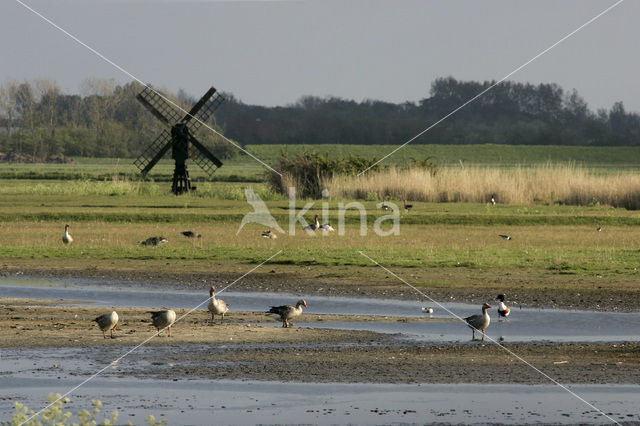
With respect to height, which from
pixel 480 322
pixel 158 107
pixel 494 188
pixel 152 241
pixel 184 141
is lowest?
pixel 480 322

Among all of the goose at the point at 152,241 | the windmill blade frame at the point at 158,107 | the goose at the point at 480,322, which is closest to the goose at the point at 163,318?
the goose at the point at 480,322

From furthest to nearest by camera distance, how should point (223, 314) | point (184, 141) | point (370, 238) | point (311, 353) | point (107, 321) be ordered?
point (184, 141) < point (370, 238) < point (223, 314) < point (107, 321) < point (311, 353)

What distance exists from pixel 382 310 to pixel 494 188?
3561 cm

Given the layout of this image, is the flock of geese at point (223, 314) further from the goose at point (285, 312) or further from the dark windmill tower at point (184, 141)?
the dark windmill tower at point (184, 141)

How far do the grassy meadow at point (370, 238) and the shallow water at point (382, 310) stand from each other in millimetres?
3076

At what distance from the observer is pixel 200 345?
16.9 m

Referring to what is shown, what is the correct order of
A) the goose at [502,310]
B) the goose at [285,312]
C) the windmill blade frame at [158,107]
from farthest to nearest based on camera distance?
the windmill blade frame at [158,107] → the goose at [502,310] → the goose at [285,312]

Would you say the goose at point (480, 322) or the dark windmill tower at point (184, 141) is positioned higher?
the dark windmill tower at point (184, 141)

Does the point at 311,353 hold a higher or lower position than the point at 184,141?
lower

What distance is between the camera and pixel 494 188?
5644 centimetres

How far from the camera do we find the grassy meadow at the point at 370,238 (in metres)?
28.4

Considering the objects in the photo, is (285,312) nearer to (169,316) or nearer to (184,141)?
(169,316)

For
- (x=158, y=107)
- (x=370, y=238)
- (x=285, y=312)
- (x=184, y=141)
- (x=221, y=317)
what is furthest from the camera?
(x=158, y=107)

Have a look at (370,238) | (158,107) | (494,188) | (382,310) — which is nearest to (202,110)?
(158,107)
